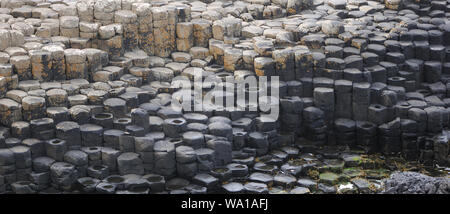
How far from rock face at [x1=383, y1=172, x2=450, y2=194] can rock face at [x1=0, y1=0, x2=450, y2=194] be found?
4 centimetres

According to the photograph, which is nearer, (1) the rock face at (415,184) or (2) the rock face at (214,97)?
(1) the rock face at (415,184)

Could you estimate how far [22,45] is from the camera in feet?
56.8

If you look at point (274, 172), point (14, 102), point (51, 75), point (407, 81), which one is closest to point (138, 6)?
point (51, 75)

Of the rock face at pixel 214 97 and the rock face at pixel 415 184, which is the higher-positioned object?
the rock face at pixel 214 97

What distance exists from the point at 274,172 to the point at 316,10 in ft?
20.9

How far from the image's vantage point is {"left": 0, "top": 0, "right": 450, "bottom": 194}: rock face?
52.2 ft

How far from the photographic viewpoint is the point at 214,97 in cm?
1766

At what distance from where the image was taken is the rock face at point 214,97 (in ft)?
52.2

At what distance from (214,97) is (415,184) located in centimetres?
505

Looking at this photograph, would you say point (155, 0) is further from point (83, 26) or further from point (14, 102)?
point (14, 102)

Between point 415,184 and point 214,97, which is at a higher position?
point 214,97

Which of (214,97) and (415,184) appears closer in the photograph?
(415,184)

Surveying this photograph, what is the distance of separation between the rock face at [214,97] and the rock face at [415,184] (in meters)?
0.04

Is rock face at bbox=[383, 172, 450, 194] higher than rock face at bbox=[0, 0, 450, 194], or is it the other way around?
rock face at bbox=[0, 0, 450, 194]
